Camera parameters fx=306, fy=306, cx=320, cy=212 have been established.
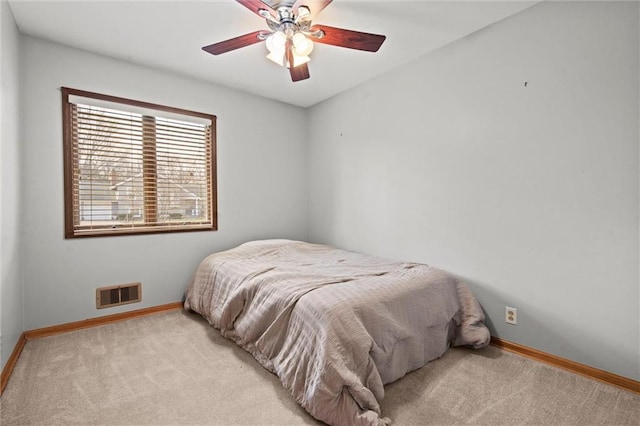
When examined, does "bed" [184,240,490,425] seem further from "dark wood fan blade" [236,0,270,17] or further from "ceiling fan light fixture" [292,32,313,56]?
"dark wood fan blade" [236,0,270,17]

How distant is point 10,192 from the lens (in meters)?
1.96

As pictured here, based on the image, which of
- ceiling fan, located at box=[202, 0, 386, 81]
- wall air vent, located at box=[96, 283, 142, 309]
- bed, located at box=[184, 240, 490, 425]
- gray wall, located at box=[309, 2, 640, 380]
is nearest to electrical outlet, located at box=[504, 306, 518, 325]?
gray wall, located at box=[309, 2, 640, 380]

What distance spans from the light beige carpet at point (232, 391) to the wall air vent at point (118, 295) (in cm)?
45

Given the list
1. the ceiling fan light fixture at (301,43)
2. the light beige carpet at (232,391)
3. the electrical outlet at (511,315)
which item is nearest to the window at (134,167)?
the light beige carpet at (232,391)

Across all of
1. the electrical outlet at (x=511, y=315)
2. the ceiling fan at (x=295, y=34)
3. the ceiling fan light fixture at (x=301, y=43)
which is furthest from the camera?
the electrical outlet at (x=511, y=315)

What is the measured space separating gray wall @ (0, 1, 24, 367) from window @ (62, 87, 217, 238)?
352mm

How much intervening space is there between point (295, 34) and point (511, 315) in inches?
94.7

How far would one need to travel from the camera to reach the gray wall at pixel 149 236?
94.2 inches

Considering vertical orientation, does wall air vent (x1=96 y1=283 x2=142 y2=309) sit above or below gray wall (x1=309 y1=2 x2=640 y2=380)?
below

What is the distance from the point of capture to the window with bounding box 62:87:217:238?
2.58 m

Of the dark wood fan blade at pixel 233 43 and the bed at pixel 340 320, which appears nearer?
the bed at pixel 340 320

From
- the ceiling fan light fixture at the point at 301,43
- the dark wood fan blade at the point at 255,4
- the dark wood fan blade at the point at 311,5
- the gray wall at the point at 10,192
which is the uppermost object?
the dark wood fan blade at the point at 311,5

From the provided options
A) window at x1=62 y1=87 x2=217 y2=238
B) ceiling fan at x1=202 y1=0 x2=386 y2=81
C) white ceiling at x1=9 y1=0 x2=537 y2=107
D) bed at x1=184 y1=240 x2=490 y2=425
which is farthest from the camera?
window at x1=62 y1=87 x2=217 y2=238

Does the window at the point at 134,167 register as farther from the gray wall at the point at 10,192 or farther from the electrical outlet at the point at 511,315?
the electrical outlet at the point at 511,315
